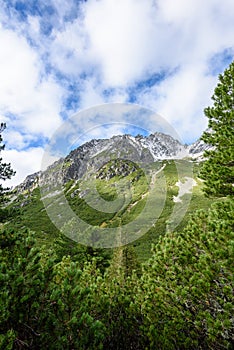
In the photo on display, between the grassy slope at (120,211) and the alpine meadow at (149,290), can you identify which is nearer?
the alpine meadow at (149,290)

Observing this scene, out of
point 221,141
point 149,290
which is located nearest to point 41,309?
point 149,290

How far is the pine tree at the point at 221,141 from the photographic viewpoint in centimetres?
1043

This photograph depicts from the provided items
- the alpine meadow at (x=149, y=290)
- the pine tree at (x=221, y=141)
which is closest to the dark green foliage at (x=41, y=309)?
the alpine meadow at (x=149, y=290)

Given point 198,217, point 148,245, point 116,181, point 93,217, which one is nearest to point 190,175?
point 116,181

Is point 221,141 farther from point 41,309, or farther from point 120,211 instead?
point 120,211

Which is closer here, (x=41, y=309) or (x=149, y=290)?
(x=41, y=309)

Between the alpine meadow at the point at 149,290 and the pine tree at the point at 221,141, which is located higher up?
the pine tree at the point at 221,141

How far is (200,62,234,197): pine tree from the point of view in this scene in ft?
34.2

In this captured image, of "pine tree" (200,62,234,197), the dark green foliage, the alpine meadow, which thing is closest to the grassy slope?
"pine tree" (200,62,234,197)

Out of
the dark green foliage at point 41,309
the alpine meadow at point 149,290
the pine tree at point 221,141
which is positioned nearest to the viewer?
the dark green foliage at point 41,309

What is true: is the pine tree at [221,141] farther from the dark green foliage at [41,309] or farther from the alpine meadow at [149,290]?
the dark green foliage at [41,309]

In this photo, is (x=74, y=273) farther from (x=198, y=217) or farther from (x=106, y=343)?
(x=198, y=217)

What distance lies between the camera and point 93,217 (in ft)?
383

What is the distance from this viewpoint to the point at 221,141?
11062 millimetres
